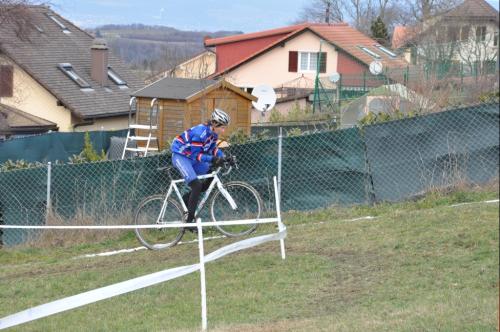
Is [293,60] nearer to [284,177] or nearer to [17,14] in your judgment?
[17,14]

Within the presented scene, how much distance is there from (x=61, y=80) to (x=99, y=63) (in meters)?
3.08

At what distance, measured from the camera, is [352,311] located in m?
7.45

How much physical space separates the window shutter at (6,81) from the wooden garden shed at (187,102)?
12.5 meters

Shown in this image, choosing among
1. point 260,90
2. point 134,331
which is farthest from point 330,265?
point 260,90

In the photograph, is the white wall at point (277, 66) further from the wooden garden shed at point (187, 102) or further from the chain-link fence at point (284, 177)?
the chain-link fence at point (284, 177)

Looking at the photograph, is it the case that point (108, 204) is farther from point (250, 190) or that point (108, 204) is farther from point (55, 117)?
point (55, 117)

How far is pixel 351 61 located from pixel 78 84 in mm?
18854

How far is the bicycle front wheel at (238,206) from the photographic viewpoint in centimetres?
1180

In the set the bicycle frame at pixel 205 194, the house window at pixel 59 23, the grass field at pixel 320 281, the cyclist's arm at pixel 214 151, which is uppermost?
the house window at pixel 59 23

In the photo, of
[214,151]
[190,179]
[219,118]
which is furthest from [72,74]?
[219,118]

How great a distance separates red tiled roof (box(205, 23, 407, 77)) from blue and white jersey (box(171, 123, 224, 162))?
40222mm

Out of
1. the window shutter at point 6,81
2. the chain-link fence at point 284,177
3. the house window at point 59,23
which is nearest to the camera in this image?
the chain-link fence at point 284,177

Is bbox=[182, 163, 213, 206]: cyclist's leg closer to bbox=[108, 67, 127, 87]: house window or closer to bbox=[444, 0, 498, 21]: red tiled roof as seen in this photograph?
bbox=[444, 0, 498, 21]: red tiled roof

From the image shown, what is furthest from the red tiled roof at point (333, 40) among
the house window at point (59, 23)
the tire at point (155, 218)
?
the tire at point (155, 218)
